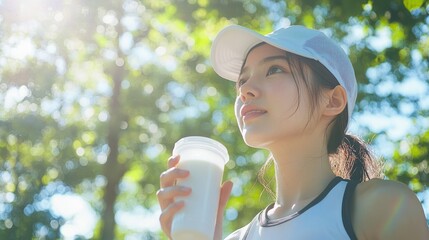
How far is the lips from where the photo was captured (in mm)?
2416

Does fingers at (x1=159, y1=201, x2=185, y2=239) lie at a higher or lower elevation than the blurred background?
higher

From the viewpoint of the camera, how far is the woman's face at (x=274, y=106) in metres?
2.39

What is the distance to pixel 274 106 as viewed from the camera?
2.40 m

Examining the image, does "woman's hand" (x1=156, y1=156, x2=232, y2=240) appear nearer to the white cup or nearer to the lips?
the white cup

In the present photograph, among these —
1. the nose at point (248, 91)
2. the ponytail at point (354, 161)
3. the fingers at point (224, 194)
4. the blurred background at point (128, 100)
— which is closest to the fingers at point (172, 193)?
the fingers at point (224, 194)

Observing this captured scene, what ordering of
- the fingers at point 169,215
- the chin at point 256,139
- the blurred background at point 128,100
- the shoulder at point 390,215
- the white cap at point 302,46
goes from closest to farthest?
the shoulder at point 390,215, the fingers at point 169,215, the chin at point 256,139, the white cap at point 302,46, the blurred background at point 128,100

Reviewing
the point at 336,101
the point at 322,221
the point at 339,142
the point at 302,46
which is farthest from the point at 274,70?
the point at 322,221

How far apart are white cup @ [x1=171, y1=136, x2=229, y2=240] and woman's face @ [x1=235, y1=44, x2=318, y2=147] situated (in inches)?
5.5

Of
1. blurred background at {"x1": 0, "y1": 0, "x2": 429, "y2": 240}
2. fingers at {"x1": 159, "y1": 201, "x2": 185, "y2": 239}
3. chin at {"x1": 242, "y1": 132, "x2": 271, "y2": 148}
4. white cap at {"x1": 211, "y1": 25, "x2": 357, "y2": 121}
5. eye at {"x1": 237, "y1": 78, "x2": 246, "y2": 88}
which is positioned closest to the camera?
fingers at {"x1": 159, "y1": 201, "x2": 185, "y2": 239}

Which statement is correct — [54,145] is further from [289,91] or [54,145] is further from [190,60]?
Result: [289,91]

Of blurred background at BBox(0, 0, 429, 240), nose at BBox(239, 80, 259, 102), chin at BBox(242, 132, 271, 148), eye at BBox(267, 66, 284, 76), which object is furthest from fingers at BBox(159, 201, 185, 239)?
blurred background at BBox(0, 0, 429, 240)

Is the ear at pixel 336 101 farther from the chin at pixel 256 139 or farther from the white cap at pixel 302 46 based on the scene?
the chin at pixel 256 139

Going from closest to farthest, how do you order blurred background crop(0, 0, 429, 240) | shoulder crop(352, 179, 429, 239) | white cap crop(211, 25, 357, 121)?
shoulder crop(352, 179, 429, 239) → white cap crop(211, 25, 357, 121) → blurred background crop(0, 0, 429, 240)

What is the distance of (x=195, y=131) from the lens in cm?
1284
